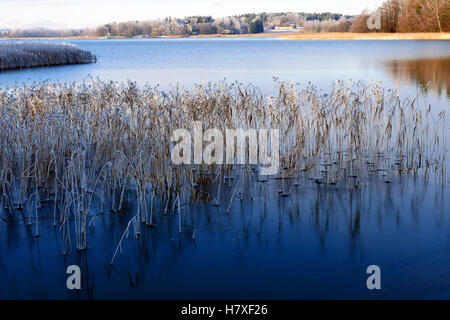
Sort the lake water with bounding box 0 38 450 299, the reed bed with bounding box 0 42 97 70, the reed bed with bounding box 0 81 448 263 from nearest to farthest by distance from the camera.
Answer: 1. the lake water with bounding box 0 38 450 299
2. the reed bed with bounding box 0 81 448 263
3. the reed bed with bounding box 0 42 97 70

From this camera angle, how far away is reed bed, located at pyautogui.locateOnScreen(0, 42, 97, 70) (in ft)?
77.6

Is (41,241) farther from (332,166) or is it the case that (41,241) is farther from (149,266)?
(332,166)

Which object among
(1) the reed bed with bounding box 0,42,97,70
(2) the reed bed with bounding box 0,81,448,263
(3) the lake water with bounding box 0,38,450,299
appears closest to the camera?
(3) the lake water with bounding box 0,38,450,299

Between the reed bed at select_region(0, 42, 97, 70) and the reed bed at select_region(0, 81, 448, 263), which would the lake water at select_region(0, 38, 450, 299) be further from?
the reed bed at select_region(0, 42, 97, 70)

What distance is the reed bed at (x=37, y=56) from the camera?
931 inches

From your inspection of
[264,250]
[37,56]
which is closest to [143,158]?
[264,250]

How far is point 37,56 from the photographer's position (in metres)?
26.1

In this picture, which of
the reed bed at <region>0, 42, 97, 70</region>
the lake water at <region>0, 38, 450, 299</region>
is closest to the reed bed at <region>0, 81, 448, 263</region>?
the lake water at <region>0, 38, 450, 299</region>

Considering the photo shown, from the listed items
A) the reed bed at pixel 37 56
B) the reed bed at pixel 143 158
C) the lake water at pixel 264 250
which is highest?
the reed bed at pixel 37 56

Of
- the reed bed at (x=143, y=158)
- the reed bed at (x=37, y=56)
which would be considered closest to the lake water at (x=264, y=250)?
the reed bed at (x=143, y=158)

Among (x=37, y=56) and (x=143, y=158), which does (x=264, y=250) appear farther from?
(x=37, y=56)

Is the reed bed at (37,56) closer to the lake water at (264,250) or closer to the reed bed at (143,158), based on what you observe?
the reed bed at (143,158)
